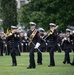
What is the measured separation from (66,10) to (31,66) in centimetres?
3292

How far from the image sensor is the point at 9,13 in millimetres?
52531

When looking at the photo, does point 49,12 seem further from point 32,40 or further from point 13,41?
point 32,40

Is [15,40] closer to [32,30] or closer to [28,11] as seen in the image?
[32,30]

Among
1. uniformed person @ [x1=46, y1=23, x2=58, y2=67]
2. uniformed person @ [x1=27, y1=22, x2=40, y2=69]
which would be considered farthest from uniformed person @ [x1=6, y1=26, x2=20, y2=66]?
uniformed person @ [x1=27, y1=22, x2=40, y2=69]

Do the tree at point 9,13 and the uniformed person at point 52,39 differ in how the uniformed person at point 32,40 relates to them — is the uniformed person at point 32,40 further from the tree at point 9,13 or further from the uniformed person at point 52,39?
the tree at point 9,13

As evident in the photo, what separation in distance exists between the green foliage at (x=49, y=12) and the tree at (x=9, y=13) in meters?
5.52

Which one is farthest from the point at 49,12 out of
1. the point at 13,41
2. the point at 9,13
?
the point at 13,41

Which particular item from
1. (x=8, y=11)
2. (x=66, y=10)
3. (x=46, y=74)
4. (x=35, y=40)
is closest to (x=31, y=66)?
(x=35, y=40)

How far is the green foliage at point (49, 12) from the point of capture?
185 feet

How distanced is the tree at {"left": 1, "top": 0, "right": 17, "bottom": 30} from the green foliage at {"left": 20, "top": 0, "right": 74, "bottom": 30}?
5516 mm

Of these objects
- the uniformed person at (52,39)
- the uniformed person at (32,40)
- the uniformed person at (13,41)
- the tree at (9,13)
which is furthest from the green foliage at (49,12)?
the uniformed person at (32,40)

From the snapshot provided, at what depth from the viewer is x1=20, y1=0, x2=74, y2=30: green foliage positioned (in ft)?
185

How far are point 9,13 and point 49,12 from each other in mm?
9065

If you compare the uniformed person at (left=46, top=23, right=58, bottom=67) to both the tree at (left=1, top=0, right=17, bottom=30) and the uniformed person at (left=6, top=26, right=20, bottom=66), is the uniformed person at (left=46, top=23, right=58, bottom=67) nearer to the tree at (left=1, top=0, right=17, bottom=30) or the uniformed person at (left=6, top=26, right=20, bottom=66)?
the uniformed person at (left=6, top=26, right=20, bottom=66)
